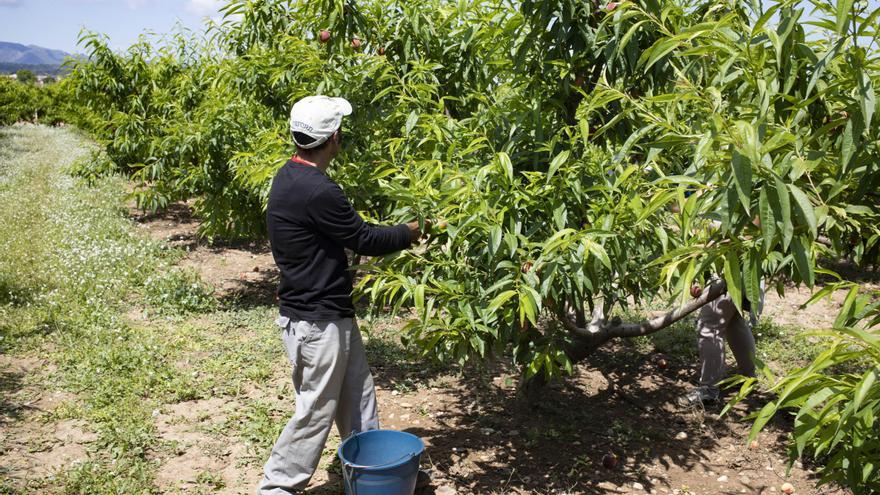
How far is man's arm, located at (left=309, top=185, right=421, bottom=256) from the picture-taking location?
307 cm

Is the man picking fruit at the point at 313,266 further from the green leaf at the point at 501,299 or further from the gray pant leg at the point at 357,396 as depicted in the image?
the green leaf at the point at 501,299

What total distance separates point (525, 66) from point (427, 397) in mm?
2467

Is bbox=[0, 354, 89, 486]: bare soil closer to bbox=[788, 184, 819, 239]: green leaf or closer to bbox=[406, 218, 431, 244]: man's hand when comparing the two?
bbox=[406, 218, 431, 244]: man's hand

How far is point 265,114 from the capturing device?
20.7 ft

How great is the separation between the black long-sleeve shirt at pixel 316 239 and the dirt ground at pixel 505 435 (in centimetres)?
110

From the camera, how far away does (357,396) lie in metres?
3.50

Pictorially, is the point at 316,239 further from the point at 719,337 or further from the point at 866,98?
the point at 719,337

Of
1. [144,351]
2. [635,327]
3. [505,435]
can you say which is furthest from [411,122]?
[144,351]

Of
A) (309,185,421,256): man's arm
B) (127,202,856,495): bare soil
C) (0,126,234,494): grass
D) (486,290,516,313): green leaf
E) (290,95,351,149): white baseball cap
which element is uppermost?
(290,95,351,149): white baseball cap

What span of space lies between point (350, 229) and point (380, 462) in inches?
45.5

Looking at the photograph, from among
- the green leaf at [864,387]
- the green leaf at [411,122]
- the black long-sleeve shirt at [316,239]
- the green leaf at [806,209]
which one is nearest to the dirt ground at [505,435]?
the black long-sleeve shirt at [316,239]

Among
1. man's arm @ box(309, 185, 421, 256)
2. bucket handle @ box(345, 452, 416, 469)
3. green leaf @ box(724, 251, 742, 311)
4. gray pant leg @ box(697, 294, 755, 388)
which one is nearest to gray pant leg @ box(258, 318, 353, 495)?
bucket handle @ box(345, 452, 416, 469)

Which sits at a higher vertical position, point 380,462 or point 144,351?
point 380,462

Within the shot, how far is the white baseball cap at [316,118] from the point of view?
3107 millimetres
